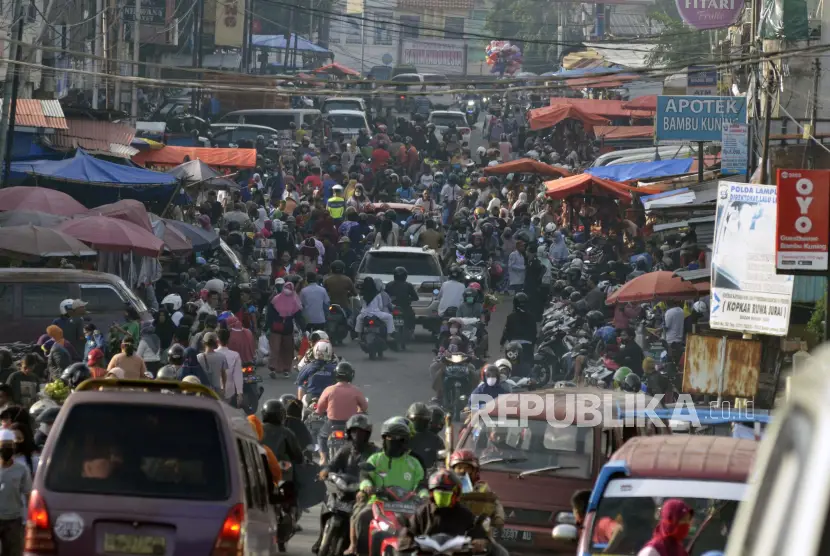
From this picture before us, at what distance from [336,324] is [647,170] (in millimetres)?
11251

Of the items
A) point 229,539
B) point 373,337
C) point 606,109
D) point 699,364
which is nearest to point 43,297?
point 373,337

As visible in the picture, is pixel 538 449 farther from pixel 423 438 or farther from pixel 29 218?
pixel 29 218

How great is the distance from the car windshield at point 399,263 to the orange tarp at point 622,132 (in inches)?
933

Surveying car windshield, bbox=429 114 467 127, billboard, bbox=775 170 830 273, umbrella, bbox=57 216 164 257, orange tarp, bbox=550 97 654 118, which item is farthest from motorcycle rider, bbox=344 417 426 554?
car windshield, bbox=429 114 467 127

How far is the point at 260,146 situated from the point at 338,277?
2182cm

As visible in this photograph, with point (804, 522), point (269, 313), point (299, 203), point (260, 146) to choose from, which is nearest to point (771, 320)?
point (269, 313)

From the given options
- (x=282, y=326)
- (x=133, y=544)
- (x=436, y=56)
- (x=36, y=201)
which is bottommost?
(x=282, y=326)

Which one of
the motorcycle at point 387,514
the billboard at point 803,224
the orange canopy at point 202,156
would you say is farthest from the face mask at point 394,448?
the orange canopy at point 202,156

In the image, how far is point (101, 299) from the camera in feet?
64.1

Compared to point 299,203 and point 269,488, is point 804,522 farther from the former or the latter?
point 299,203

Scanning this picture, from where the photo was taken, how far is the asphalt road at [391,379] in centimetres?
2053

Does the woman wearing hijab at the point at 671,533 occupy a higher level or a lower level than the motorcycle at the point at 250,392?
higher

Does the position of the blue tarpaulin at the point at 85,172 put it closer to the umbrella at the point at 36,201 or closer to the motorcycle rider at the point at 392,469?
the umbrella at the point at 36,201

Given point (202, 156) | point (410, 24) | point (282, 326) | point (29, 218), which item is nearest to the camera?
point (29, 218)
